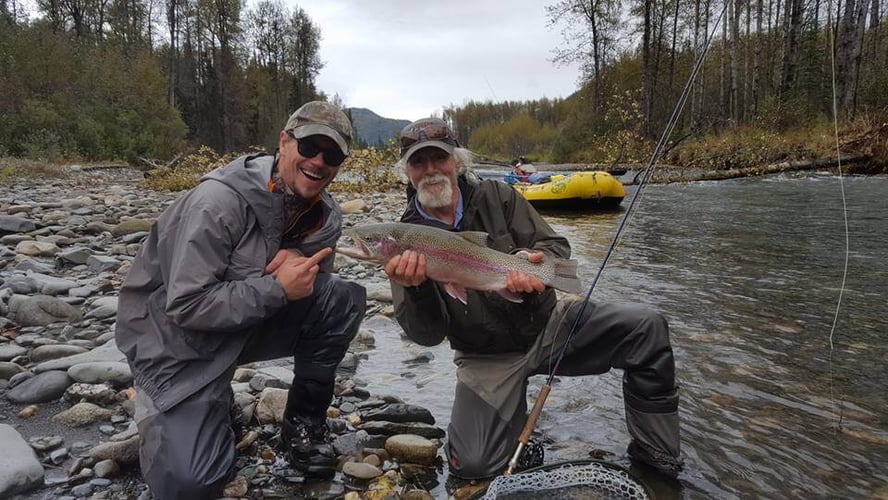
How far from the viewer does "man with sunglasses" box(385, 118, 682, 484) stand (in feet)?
10.3

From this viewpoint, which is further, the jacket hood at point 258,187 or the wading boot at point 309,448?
the wading boot at point 309,448

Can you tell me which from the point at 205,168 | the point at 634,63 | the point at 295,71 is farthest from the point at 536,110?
the point at 205,168

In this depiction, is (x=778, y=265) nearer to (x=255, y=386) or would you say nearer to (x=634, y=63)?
(x=255, y=386)

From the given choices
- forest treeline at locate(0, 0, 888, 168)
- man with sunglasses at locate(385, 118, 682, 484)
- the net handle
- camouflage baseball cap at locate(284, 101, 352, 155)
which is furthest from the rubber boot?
forest treeline at locate(0, 0, 888, 168)

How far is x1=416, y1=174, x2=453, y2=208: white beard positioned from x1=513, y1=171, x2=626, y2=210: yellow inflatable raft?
1070cm

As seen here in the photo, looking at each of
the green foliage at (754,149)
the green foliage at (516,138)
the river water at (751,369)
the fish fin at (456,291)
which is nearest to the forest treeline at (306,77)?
the green foliage at (754,149)

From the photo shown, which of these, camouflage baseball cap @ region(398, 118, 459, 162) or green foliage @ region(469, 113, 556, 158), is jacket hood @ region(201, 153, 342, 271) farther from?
green foliage @ region(469, 113, 556, 158)

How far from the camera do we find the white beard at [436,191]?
343 centimetres

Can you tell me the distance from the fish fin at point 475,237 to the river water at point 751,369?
1.37 metres

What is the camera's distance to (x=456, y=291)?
3219mm

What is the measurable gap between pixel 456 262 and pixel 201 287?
1.33m

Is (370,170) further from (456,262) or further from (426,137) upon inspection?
(456,262)

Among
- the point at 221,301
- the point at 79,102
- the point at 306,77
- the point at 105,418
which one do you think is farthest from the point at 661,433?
the point at 306,77

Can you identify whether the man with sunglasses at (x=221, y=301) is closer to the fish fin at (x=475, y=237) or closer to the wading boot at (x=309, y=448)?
the wading boot at (x=309, y=448)
